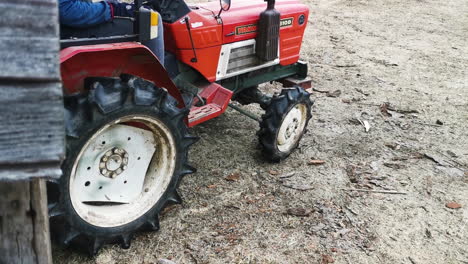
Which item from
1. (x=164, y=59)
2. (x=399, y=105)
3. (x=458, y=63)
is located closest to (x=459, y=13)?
(x=458, y=63)

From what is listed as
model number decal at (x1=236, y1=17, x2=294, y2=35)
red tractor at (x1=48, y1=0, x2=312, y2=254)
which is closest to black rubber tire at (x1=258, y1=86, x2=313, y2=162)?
red tractor at (x1=48, y1=0, x2=312, y2=254)

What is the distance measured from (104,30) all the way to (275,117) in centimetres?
→ 161

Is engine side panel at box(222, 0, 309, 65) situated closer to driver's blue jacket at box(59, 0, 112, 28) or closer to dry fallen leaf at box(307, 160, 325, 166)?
dry fallen leaf at box(307, 160, 325, 166)

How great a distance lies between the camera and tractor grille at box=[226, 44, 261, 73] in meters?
4.15

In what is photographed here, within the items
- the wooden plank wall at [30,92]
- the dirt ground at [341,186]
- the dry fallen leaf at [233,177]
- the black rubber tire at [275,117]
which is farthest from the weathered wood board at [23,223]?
the black rubber tire at [275,117]

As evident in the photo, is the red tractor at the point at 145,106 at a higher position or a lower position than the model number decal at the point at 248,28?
lower

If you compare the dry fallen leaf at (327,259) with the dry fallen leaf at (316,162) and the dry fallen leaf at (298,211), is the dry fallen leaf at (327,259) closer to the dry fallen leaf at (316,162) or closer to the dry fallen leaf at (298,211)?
the dry fallen leaf at (298,211)

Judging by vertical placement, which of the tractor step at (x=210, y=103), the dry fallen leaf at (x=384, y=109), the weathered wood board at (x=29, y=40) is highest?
the weathered wood board at (x=29, y=40)

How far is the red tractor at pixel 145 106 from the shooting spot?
2584 millimetres

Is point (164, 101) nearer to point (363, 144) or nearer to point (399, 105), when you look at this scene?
point (363, 144)

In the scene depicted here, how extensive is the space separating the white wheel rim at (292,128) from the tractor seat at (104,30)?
1581 mm

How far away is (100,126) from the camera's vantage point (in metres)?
2.55

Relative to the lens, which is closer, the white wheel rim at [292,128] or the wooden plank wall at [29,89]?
the wooden plank wall at [29,89]

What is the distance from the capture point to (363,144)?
193 inches
